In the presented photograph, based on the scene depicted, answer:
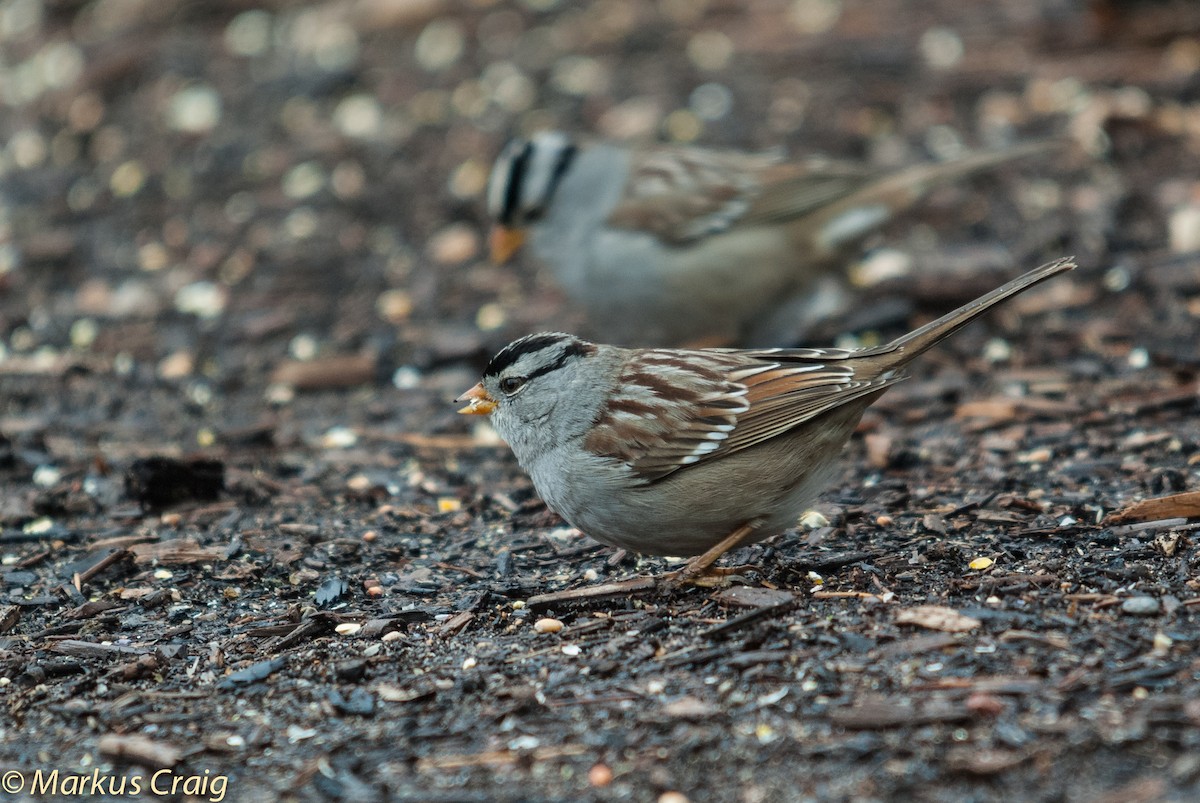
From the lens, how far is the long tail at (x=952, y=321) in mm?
4207

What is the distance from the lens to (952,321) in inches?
169

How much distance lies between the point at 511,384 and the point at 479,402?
0.49 ft

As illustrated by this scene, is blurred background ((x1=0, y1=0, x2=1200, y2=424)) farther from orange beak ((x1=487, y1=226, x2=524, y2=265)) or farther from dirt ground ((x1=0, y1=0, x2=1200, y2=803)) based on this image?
orange beak ((x1=487, y1=226, x2=524, y2=265))

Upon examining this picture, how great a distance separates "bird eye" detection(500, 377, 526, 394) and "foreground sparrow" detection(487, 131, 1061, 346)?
209 cm

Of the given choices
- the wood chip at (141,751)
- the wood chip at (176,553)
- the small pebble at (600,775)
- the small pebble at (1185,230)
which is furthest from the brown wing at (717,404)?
the small pebble at (1185,230)

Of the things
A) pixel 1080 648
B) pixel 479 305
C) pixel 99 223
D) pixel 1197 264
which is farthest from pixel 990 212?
pixel 99 223

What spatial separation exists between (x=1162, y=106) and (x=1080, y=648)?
5769mm

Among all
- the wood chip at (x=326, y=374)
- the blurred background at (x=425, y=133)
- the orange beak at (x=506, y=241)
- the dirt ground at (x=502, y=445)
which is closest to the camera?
the dirt ground at (x=502, y=445)

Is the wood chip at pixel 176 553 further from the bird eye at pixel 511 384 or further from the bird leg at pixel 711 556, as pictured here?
the bird leg at pixel 711 556

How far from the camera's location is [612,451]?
432 cm

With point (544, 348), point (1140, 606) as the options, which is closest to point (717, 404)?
point (544, 348)

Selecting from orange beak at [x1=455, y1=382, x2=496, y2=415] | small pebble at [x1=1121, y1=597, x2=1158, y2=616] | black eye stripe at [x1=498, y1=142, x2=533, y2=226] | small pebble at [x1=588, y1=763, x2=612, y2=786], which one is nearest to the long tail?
small pebble at [x1=1121, y1=597, x2=1158, y2=616]

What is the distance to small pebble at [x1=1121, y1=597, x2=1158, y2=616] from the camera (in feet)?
12.1

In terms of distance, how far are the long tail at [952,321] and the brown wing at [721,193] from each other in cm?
242
